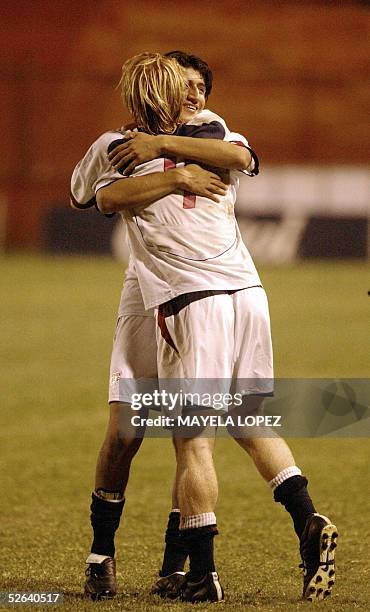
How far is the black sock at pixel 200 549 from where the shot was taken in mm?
4098

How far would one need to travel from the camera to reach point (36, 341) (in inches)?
485

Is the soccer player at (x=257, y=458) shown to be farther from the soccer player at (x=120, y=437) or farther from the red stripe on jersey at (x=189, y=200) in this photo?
the soccer player at (x=120, y=437)

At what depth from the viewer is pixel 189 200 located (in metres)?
4.16

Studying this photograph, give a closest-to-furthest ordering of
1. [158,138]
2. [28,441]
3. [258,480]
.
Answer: [158,138]
[258,480]
[28,441]

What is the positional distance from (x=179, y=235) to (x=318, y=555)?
1149 millimetres

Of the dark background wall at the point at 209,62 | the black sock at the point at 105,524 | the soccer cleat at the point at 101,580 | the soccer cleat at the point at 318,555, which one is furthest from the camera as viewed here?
the dark background wall at the point at 209,62

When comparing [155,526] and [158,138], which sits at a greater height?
[158,138]

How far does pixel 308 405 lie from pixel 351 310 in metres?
6.54

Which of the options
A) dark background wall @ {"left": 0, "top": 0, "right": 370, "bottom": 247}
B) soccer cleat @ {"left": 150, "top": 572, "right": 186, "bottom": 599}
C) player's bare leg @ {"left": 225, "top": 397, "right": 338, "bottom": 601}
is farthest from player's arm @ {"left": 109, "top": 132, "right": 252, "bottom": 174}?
dark background wall @ {"left": 0, "top": 0, "right": 370, "bottom": 247}

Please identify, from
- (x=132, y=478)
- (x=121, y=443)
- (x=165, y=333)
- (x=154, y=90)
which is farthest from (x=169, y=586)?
(x=132, y=478)

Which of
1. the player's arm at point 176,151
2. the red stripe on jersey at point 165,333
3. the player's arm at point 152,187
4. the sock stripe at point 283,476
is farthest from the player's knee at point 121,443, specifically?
the player's arm at point 176,151

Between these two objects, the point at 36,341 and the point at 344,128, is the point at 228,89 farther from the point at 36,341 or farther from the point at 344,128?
the point at 36,341

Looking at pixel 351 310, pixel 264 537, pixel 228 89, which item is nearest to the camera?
pixel 264 537

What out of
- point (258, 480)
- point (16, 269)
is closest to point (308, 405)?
point (258, 480)
